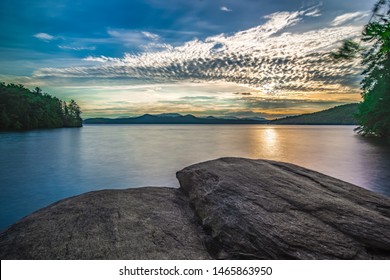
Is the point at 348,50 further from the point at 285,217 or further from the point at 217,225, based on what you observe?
the point at 217,225

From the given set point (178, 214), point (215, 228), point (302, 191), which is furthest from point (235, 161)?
point (215, 228)

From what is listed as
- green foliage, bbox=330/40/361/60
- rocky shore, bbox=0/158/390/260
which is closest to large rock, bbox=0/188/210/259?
rocky shore, bbox=0/158/390/260

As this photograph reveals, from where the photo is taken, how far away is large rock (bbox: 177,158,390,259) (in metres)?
3.23

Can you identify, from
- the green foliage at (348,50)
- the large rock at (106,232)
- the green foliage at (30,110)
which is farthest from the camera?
the green foliage at (30,110)

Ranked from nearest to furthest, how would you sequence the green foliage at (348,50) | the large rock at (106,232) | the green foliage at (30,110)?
the large rock at (106,232), the green foliage at (348,50), the green foliage at (30,110)

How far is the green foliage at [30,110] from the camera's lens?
39.7 metres

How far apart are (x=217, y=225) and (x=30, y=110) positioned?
66.5 m

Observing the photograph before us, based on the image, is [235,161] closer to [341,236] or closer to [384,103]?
[341,236]

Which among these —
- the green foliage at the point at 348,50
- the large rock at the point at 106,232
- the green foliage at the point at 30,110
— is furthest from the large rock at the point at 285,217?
the green foliage at the point at 30,110

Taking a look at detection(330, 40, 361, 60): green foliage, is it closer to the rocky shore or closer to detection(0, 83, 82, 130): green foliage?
the rocky shore

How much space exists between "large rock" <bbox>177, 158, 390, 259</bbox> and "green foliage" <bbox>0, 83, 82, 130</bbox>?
47.2 ft

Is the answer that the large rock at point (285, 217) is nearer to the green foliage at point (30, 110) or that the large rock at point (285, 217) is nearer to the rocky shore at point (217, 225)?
the rocky shore at point (217, 225)

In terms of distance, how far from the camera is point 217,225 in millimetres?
3656

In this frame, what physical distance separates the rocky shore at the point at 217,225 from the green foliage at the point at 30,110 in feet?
44.3
